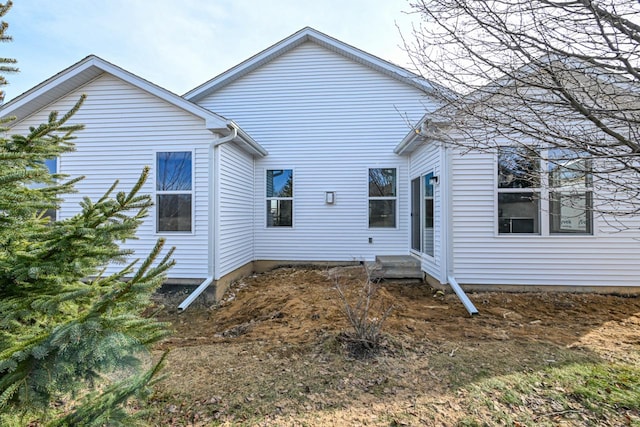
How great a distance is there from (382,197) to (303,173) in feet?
7.60

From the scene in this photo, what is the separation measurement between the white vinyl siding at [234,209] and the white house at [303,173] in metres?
0.05

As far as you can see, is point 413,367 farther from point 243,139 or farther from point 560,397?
point 243,139

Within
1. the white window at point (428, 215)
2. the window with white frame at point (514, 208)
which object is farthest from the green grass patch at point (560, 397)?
the white window at point (428, 215)

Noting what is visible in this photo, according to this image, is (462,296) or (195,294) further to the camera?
(195,294)

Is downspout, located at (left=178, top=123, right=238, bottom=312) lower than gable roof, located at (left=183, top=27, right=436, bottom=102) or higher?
lower

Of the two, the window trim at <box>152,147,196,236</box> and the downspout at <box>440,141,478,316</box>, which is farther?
the window trim at <box>152,147,196,236</box>

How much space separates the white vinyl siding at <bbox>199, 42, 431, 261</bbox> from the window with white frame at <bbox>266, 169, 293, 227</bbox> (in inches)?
6.5

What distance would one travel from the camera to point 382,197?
879cm

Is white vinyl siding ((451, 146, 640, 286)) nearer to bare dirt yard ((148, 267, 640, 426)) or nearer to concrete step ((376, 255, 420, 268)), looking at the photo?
bare dirt yard ((148, 267, 640, 426))

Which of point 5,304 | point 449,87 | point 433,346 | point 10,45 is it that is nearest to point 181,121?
point 10,45

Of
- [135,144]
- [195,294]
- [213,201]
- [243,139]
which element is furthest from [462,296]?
[135,144]

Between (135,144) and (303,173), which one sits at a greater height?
(135,144)

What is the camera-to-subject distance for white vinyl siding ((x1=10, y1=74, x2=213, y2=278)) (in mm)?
6410

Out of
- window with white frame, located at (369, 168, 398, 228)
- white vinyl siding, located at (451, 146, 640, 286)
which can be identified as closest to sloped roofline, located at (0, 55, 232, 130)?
window with white frame, located at (369, 168, 398, 228)
